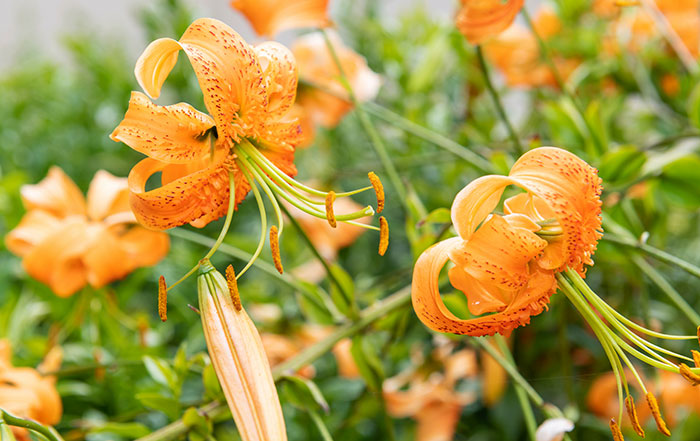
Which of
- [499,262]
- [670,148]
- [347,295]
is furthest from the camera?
[670,148]

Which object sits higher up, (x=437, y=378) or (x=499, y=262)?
(x=499, y=262)

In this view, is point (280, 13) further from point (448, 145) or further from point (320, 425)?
point (320, 425)

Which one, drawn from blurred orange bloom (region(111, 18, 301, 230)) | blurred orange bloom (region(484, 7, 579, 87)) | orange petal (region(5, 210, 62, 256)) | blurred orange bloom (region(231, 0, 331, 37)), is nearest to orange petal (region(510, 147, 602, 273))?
blurred orange bloom (region(111, 18, 301, 230))

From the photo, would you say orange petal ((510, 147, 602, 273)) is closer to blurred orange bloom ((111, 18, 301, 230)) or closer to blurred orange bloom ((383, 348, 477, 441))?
blurred orange bloom ((111, 18, 301, 230))

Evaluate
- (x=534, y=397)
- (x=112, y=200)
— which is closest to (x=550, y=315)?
(x=534, y=397)

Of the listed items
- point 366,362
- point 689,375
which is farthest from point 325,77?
point 689,375

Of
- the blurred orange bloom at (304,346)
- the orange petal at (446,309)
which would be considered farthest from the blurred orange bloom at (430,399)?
the orange petal at (446,309)

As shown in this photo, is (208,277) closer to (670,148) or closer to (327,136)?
(670,148)
